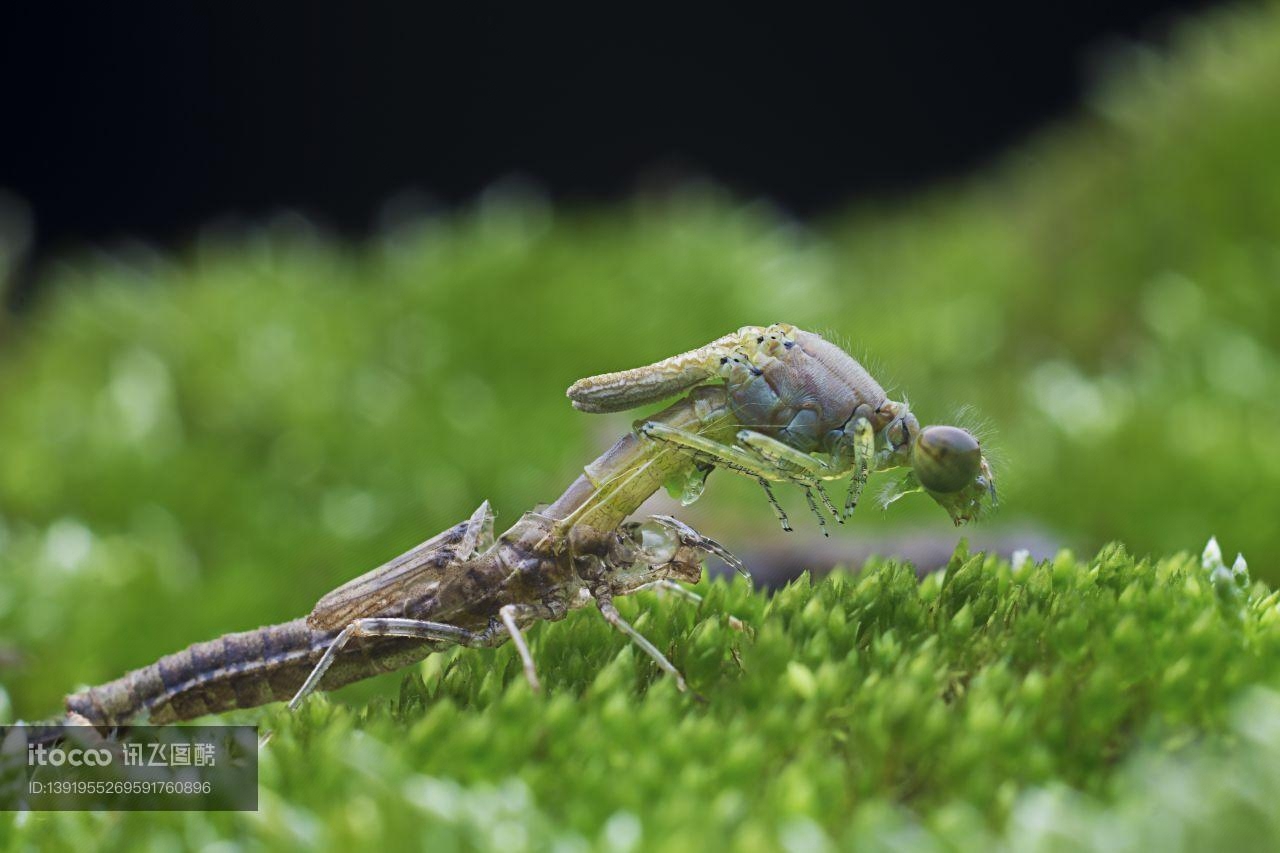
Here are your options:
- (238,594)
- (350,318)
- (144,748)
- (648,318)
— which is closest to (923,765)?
(144,748)

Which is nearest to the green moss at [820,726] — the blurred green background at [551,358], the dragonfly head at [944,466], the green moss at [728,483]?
the green moss at [728,483]

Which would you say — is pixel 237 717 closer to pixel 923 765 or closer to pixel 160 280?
pixel 923 765

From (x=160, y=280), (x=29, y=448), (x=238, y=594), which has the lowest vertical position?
(x=238, y=594)

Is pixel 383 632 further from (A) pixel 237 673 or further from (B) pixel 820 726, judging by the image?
(B) pixel 820 726

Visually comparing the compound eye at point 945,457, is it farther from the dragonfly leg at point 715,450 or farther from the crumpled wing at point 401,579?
the crumpled wing at point 401,579

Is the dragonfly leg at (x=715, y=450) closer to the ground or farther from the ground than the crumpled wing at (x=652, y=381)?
closer to the ground

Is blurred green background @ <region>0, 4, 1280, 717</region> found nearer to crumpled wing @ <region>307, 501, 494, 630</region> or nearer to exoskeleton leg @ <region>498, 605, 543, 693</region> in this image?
crumpled wing @ <region>307, 501, 494, 630</region>

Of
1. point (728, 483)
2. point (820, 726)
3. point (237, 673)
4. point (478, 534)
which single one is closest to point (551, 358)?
point (728, 483)
